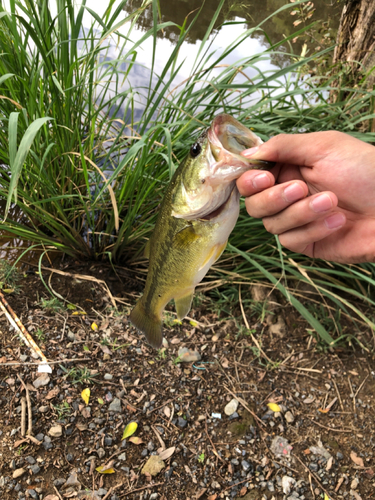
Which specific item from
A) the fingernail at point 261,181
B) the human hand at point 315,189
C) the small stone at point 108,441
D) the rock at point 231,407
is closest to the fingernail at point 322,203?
the human hand at point 315,189

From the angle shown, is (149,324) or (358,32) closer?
(149,324)

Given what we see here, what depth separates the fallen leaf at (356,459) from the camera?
2111mm

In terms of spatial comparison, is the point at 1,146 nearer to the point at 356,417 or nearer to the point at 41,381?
the point at 41,381

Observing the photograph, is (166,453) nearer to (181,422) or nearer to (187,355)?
(181,422)

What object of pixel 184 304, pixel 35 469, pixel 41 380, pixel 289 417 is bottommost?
pixel 289 417

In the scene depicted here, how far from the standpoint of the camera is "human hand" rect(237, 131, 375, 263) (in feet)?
4.01

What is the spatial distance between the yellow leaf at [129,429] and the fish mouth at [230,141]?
5.30 feet

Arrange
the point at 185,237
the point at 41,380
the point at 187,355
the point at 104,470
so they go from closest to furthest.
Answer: the point at 185,237, the point at 104,470, the point at 41,380, the point at 187,355

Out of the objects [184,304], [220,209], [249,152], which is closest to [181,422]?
[184,304]

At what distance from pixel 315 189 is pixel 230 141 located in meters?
0.58

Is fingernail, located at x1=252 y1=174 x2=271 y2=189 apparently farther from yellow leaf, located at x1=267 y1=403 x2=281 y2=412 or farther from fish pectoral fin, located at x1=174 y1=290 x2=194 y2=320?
yellow leaf, located at x1=267 y1=403 x2=281 y2=412

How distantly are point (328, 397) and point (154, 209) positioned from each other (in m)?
1.78

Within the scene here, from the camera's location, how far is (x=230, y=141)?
3.80ft

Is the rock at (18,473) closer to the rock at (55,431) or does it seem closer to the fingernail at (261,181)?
the rock at (55,431)
